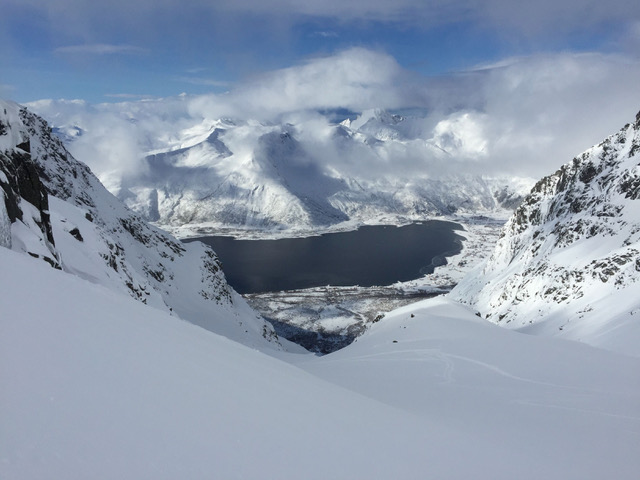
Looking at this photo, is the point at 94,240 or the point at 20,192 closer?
the point at 20,192

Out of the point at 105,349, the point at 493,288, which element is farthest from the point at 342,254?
the point at 105,349

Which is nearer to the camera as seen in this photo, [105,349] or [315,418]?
[105,349]

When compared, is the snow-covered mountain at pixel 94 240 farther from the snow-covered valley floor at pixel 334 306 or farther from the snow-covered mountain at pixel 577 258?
the snow-covered mountain at pixel 577 258

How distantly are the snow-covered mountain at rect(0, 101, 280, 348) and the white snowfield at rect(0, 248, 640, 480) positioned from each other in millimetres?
9720

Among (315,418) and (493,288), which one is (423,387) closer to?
(315,418)

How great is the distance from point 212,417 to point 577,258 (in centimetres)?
6499

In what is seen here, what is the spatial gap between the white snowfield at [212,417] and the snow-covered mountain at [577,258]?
15923 mm

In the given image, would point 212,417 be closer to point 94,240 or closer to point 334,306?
point 94,240

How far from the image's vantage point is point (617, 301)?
3591cm

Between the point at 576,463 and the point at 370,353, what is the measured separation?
Answer: 53.3ft

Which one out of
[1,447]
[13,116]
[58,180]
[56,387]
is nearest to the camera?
[1,447]

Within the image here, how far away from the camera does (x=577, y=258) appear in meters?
56.6

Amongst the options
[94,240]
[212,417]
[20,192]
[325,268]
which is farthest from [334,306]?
[212,417]

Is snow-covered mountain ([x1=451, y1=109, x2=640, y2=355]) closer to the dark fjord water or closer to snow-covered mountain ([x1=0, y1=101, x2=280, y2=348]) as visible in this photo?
snow-covered mountain ([x1=0, y1=101, x2=280, y2=348])
